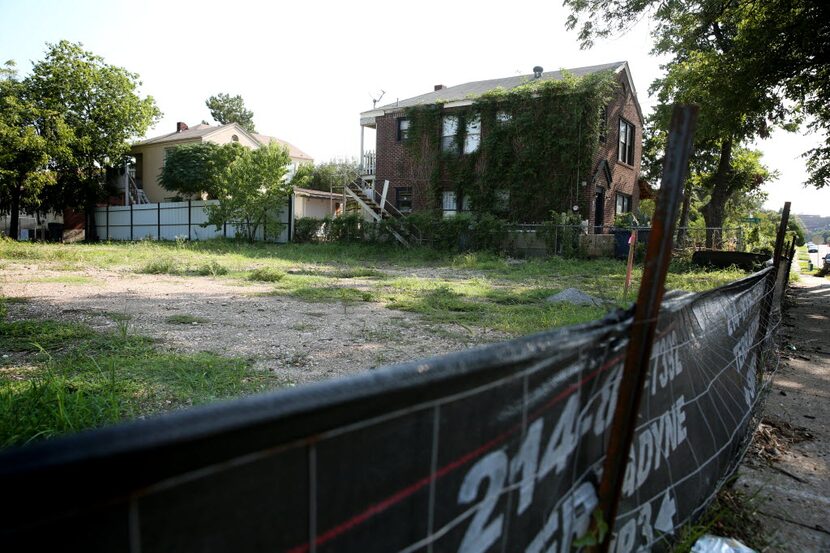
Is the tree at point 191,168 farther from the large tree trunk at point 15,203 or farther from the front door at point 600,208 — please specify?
the front door at point 600,208

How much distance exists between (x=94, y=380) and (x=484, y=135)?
855 inches

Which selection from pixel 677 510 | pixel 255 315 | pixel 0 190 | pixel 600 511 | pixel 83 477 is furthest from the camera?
pixel 0 190

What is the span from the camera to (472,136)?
2403 cm

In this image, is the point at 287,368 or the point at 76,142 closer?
the point at 287,368

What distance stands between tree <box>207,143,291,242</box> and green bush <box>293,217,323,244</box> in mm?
1414

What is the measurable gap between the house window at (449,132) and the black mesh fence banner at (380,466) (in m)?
23.3

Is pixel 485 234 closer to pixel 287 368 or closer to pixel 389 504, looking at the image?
pixel 287 368

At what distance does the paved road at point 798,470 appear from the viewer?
8.92 ft

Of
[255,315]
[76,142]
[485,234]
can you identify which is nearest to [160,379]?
[255,315]

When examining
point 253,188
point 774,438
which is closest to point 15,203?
point 253,188

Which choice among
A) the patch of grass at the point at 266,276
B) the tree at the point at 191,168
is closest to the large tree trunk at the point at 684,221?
the patch of grass at the point at 266,276

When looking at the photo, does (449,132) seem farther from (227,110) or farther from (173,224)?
(227,110)

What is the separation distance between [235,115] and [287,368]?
Result: 2937 inches

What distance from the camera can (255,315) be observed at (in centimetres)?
717
